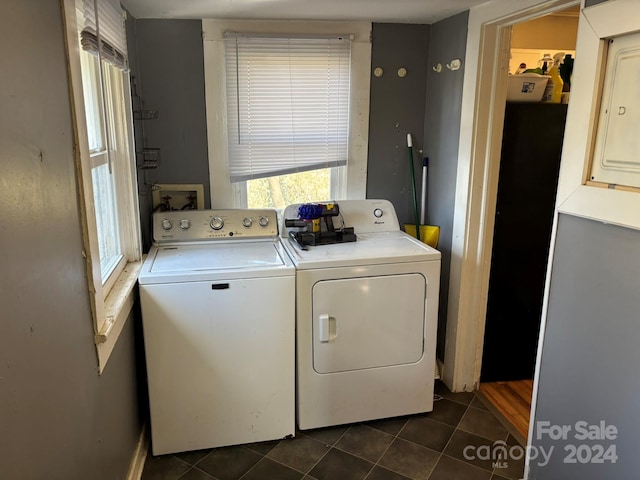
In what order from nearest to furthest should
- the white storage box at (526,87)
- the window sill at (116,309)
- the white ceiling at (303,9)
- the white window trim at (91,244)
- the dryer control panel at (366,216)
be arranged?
the white window trim at (91,244), the window sill at (116,309), the white ceiling at (303,9), the white storage box at (526,87), the dryer control panel at (366,216)

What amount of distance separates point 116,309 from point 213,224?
35.4 inches

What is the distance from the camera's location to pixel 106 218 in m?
2.07

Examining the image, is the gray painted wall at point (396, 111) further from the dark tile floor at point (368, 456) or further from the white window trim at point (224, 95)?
the dark tile floor at point (368, 456)

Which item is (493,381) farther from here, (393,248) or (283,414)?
(283,414)

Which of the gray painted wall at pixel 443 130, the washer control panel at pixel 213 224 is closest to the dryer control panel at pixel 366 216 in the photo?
the washer control panel at pixel 213 224

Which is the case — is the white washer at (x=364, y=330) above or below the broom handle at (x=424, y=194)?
below

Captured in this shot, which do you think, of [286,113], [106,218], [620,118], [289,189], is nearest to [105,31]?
[106,218]

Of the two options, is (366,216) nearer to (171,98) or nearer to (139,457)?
(171,98)

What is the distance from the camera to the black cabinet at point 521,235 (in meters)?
2.47

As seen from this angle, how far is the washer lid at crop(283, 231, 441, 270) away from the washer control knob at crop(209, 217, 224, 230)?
1.17ft

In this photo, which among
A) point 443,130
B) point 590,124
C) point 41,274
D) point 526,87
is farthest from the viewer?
point 443,130

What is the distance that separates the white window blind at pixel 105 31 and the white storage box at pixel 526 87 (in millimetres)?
1847

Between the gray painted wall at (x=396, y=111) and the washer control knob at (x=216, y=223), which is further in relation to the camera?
the gray painted wall at (x=396, y=111)

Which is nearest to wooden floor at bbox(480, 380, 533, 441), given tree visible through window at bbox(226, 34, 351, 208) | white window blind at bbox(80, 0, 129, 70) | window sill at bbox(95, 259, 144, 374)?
tree visible through window at bbox(226, 34, 351, 208)
